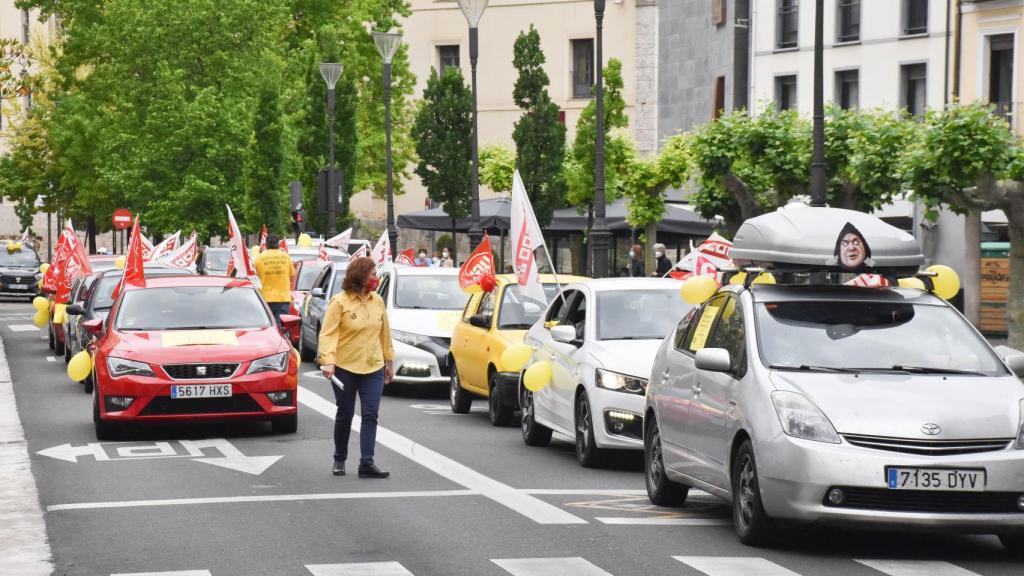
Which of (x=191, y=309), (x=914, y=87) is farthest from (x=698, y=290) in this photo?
(x=914, y=87)

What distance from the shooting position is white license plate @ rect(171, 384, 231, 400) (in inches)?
630

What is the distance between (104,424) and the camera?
16.2 metres

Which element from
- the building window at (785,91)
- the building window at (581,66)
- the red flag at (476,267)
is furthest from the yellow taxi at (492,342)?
the building window at (581,66)

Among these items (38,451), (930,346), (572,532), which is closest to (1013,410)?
(930,346)

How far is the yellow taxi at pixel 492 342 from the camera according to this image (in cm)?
1797

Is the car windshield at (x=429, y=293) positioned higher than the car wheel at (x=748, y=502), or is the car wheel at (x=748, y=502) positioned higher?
the car windshield at (x=429, y=293)

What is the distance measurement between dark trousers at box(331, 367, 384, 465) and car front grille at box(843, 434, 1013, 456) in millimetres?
4875

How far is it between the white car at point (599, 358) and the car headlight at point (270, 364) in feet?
7.02

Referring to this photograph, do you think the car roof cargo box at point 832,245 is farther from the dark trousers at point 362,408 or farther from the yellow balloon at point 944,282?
the dark trousers at point 362,408

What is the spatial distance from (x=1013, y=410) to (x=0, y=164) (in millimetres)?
72929

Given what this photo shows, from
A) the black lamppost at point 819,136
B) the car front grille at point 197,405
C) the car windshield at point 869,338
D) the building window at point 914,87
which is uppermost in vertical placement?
the building window at point 914,87

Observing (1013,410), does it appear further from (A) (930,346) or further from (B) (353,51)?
(B) (353,51)

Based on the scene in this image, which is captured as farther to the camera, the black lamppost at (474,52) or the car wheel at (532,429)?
the black lamppost at (474,52)

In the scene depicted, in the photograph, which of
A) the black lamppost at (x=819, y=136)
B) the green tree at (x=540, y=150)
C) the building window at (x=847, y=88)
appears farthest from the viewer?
the building window at (x=847, y=88)
